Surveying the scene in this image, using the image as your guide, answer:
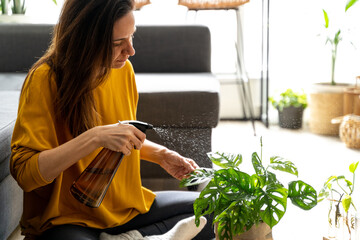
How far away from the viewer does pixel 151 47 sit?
2865 millimetres

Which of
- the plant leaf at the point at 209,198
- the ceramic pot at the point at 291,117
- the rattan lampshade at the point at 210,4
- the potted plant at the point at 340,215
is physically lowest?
the ceramic pot at the point at 291,117

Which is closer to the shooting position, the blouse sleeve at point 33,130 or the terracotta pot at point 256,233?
the terracotta pot at point 256,233

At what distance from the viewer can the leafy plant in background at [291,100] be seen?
3.57 metres

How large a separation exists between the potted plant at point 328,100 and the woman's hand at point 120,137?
8.06 feet

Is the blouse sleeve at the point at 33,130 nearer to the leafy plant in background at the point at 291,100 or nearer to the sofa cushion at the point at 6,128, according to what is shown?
the sofa cushion at the point at 6,128

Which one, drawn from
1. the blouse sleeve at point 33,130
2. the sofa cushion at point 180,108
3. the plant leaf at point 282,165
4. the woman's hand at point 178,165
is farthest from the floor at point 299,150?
the blouse sleeve at point 33,130

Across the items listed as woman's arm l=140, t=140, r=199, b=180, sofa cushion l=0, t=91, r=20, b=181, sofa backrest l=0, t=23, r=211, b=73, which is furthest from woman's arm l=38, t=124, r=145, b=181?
sofa backrest l=0, t=23, r=211, b=73

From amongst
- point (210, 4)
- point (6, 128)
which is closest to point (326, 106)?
point (210, 4)

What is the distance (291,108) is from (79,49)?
2.52m

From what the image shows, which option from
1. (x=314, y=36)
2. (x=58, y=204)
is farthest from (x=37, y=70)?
(x=314, y=36)

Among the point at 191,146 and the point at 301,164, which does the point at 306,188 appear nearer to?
the point at 191,146

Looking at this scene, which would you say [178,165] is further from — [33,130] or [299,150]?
[299,150]

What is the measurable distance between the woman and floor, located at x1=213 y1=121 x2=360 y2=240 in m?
0.69

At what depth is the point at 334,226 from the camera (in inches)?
44.1
